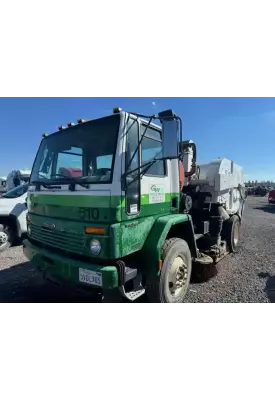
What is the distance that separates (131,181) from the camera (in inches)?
102

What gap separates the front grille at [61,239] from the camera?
2.61 meters

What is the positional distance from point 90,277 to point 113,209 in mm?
777

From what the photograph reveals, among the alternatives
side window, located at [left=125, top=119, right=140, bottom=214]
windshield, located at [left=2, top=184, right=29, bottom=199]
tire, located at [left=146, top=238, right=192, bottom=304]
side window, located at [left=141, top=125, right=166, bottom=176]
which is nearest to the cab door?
side window, located at [left=141, top=125, right=166, bottom=176]

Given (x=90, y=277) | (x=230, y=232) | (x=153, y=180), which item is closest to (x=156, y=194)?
(x=153, y=180)

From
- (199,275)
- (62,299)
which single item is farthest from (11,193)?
(199,275)

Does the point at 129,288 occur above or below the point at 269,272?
above

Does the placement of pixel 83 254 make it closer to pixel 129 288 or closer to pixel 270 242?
pixel 129 288

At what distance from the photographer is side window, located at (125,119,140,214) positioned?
2572 mm

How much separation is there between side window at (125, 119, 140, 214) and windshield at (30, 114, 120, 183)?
0.54 ft

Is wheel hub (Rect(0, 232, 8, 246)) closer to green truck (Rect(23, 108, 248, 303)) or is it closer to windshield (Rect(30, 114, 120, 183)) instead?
green truck (Rect(23, 108, 248, 303))

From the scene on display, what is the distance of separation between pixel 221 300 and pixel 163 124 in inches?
105

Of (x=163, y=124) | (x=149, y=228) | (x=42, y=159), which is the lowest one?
(x=149, y=228)

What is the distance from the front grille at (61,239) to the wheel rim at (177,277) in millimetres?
1333

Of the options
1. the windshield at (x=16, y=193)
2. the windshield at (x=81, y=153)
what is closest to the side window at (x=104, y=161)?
the windshield at (x=81, y=153)
